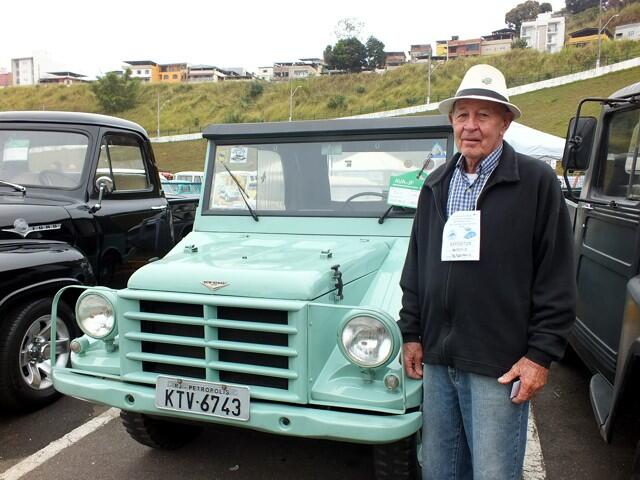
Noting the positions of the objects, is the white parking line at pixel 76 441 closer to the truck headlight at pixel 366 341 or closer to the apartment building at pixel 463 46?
the truck headlight at pixel 366 341

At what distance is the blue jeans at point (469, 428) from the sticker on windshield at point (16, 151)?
167 inches

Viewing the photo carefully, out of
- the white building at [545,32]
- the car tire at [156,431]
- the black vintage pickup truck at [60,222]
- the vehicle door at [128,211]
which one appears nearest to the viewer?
the car tire at [156,431]

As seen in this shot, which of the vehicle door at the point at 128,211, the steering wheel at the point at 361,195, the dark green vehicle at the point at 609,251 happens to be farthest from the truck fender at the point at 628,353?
the vehicle door at the point at 128,211

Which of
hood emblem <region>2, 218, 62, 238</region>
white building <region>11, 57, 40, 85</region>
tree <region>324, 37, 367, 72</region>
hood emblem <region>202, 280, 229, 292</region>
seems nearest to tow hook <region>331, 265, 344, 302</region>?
hood emblem <region>202, 280, 229, 292</region>

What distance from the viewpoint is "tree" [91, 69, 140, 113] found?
6600cm

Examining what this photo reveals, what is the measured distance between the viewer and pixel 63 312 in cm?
420

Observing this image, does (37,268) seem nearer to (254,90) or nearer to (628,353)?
(628,353)

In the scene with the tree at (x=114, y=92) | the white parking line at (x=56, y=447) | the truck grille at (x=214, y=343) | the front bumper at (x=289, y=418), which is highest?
the tree at (x=114, y=92)

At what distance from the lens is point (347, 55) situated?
87.1 metres

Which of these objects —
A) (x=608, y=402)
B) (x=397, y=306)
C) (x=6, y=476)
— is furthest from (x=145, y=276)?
(x=608, y=402)

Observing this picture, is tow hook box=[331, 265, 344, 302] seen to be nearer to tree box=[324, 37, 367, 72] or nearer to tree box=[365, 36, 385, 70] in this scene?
tree box=[324, 37, 367, 72]

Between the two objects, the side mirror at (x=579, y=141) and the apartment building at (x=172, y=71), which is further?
the apartment building at (x=172, y=71)

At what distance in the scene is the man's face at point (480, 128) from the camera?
2.12m

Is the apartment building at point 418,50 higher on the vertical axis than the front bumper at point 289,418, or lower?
higher
